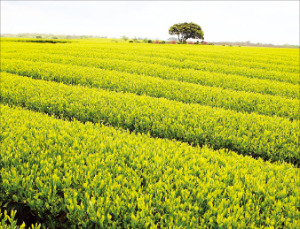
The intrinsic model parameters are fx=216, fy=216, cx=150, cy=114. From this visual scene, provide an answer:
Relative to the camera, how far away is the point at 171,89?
10281 millimetres

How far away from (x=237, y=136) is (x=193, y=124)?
51.7 inches

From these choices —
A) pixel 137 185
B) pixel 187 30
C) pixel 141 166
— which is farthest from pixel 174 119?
pixel 187 30

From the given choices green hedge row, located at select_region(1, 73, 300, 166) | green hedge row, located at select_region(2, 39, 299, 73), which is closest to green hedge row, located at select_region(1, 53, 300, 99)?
green hedge row, located at select_region(2, 39, 299, 73)

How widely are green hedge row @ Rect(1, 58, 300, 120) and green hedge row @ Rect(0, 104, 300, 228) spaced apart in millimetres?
4372

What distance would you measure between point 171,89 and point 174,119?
3.65m

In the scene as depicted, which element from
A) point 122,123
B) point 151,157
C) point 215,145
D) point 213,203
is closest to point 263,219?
point 213,203

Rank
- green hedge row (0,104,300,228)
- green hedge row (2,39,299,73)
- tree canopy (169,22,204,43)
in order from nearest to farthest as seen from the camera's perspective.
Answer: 1. green hedge row (0,104,300,228)
2. green hedge row (2,39,299,73)
3. tree canopy (169,22,204,43)

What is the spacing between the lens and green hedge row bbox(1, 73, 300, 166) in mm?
6141

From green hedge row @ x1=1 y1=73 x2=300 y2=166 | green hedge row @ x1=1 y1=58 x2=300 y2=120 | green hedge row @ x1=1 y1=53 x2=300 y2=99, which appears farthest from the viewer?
green hedge row @ x1=1 y1=53 x2=300 y2=99

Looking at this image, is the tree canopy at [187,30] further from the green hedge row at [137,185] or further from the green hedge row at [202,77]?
the green hedge row at [137,185]

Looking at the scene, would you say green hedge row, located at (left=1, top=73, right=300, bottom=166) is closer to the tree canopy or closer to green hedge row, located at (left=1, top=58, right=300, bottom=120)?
green hedge row, located at (left=1, top=58, right=300, bottom=120)

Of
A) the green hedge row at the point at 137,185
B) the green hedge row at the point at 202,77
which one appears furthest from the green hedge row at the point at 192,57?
the green hedge row at the point at 137,185

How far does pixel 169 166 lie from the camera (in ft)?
14.1

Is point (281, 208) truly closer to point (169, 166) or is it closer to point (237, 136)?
point (169, 166)
